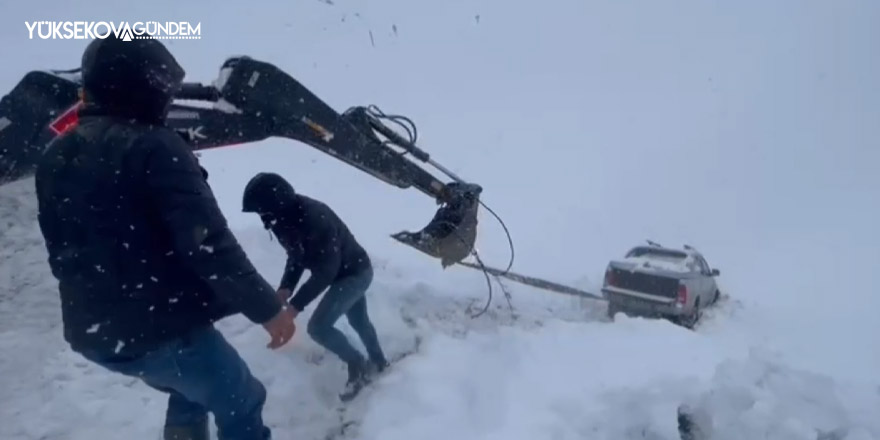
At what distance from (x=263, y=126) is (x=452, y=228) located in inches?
73.4

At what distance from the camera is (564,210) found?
45.1ft

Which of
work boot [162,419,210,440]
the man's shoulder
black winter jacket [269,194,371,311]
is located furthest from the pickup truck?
work boot [162,419,210,440]

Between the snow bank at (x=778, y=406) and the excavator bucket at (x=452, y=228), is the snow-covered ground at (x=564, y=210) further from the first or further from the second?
the excavator bucket at (x=452, y=228)

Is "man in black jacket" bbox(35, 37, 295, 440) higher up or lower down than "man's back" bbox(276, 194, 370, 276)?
higher up

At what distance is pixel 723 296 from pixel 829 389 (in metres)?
5.73

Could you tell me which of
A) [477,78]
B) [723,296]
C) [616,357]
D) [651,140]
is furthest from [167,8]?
[616,357]

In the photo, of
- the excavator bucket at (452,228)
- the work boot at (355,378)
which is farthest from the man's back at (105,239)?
the excavator bucket at (452,228)

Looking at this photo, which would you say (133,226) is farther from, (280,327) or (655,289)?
(655,289)

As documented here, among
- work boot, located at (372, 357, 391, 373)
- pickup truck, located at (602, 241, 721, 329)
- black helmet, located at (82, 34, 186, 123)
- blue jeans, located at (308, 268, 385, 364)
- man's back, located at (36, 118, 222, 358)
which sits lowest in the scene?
pickup truck, located at (602, 241, 721, 329)

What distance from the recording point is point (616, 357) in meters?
5.18

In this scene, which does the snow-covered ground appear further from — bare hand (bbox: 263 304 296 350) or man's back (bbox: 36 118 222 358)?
man's back (bbox: 36 118 222 358)

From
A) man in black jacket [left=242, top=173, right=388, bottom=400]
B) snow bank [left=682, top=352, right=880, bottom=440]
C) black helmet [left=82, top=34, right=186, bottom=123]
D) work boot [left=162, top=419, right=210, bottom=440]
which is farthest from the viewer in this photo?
man in black jacket [left=242, top=173, right=388, bottom=400]

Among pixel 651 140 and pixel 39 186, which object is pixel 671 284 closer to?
pixel 39 186

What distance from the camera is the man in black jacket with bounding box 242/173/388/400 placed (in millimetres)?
4699
